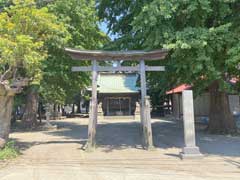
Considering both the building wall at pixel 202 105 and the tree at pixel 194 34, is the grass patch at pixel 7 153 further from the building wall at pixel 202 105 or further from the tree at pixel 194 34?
the building wall at pixel 202 105

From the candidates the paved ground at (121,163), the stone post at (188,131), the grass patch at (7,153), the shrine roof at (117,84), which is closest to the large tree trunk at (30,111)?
the paved ground at (121,163)

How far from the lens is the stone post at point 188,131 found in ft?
39.9

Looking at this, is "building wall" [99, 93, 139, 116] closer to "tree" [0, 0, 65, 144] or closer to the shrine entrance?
the shrine entrance

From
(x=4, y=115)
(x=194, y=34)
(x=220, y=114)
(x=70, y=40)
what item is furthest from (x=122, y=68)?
(x=70, y=40)

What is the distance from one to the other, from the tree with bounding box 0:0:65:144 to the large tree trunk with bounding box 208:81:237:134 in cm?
991

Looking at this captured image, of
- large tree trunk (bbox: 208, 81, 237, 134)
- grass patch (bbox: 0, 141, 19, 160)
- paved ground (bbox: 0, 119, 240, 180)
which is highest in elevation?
large tree trunk (bbox: 208, 81, 237, 134)

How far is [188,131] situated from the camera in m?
12.6

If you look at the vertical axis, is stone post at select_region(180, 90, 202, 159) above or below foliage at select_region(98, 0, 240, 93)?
below

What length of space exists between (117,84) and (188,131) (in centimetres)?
3477

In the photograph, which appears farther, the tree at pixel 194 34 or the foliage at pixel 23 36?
the tree at pixel 194 34

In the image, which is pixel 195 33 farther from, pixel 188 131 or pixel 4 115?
pixel 4 115

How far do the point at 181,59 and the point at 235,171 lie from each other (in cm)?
568

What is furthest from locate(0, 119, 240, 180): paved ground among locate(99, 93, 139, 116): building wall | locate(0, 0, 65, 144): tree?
locate(99, 93, 139, 116): building wall

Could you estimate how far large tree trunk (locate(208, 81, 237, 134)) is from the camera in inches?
786
